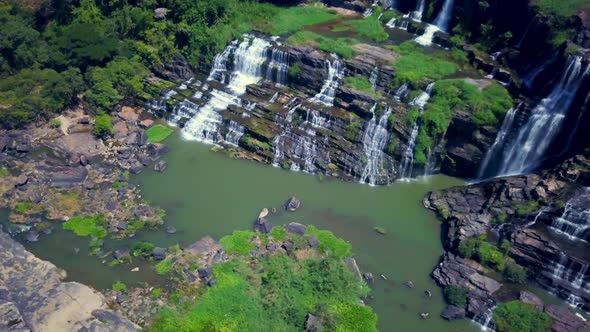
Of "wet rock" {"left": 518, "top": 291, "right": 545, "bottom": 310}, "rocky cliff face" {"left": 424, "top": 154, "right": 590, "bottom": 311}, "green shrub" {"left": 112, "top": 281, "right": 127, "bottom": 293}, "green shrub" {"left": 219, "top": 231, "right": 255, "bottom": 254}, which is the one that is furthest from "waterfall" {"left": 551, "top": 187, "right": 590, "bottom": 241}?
"green shrub" {"left": 112, "top": 281, "right": 127, "bottom": 293}

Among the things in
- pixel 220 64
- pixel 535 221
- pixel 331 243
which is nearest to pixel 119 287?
pixel 331 243

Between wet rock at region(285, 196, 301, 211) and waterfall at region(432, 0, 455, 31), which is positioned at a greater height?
waterfall at region(432, 0, 455, 31)

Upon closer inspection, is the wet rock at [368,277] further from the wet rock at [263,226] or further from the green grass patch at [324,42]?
the green grass patch at [324,42]

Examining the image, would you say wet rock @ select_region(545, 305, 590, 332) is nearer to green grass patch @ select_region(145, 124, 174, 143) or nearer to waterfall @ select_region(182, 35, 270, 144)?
waterfall @ select_region(182, 35, 270, 144)

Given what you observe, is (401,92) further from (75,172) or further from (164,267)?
(75,172)

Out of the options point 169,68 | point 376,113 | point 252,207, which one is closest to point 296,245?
point 252,207

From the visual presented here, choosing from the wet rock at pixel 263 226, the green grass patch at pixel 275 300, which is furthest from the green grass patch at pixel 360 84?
the green grass patch at pixel 275 300

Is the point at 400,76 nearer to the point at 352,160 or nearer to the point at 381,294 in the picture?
the point at 352,160
